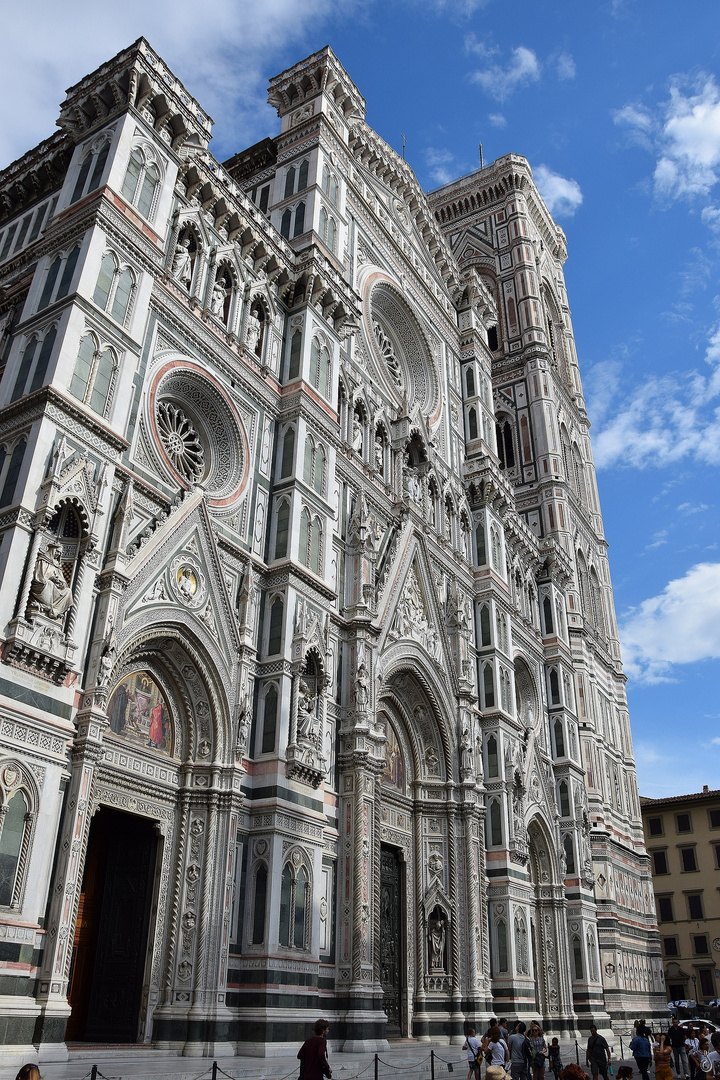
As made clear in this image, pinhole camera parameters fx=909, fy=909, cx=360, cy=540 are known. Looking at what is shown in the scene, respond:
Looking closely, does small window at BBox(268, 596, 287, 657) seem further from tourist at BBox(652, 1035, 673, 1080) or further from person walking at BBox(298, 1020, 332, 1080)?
tourist at BBox(652, 1035, 673, 1080)

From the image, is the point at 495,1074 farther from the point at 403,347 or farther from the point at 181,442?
the point at 403,347

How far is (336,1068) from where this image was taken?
1502 cm

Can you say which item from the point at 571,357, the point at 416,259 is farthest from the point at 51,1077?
the point at 571,357

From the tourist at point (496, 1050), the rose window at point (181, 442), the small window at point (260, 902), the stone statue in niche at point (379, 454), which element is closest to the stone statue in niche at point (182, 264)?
the rose window at point (181, 442)

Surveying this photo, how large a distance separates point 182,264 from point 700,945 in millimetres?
52064

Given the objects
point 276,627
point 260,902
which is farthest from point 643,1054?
point 276,627

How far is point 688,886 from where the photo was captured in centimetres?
5584

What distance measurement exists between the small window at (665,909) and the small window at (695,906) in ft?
3.73

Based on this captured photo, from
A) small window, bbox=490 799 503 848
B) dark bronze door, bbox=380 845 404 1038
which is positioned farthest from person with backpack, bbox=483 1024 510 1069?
small window, bbox=490 799 503 848

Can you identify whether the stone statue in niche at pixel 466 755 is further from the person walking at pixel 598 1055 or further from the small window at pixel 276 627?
the small window at pixel 276 627

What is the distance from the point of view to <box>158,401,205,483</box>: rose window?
17.2 metres

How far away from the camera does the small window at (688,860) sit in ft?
184

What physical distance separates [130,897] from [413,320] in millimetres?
21062

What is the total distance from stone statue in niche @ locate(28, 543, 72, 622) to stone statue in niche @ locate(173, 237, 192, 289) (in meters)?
7.28
